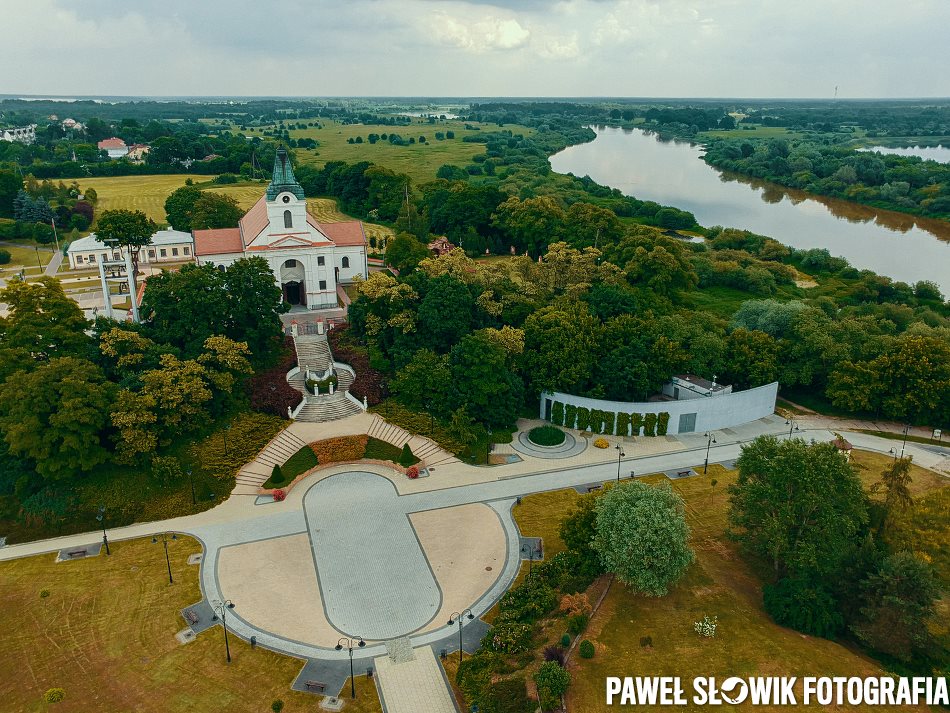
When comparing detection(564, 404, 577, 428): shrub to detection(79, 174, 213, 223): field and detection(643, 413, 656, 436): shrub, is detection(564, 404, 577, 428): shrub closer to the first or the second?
detection(643, 413, 656, 436): shrub

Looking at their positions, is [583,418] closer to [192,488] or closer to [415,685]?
[415,685]

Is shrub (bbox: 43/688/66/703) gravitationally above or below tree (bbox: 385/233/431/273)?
below

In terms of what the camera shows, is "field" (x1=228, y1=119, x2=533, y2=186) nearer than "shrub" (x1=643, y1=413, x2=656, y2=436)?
No

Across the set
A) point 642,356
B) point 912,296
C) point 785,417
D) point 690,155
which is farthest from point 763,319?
point 690,155

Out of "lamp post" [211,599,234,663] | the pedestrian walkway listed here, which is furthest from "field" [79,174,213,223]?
the pedestrian walkway

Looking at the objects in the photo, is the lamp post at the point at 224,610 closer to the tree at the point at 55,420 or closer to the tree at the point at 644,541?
the tree at the point at 55,420

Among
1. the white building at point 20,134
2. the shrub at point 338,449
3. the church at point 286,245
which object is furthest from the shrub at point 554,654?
the white building at point 20,134
